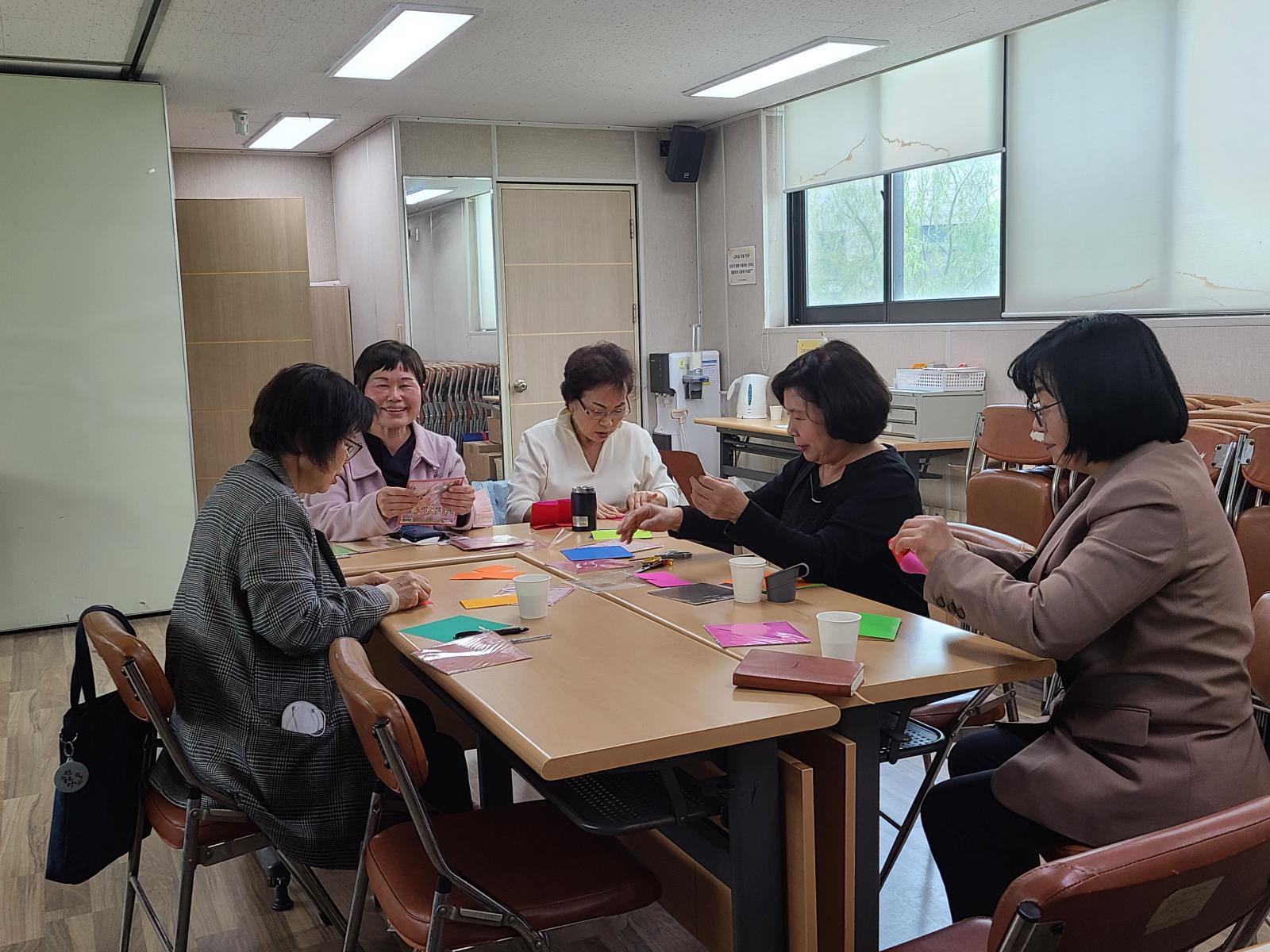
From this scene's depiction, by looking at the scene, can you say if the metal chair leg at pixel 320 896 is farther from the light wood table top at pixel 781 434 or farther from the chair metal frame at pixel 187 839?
the light wood table top at pixel 781 434

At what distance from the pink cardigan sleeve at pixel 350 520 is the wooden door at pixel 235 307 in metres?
3.50

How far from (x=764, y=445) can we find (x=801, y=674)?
480 cm

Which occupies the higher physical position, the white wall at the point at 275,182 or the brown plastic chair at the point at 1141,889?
the white wall at the point at 275,182

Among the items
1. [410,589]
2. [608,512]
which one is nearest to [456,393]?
[608,512]

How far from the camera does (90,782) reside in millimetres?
2244

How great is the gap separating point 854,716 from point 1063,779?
0.37 m

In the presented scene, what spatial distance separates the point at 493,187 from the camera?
286 inches

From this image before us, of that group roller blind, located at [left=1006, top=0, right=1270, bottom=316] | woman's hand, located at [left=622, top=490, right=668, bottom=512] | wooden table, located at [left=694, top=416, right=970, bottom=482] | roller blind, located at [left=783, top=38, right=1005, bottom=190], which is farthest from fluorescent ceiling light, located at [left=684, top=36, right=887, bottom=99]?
woman's hand, located at [left=622, top=490, right=668, bottom=512]

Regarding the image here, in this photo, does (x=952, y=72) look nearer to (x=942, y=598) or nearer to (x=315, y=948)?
(x=942, y=598)

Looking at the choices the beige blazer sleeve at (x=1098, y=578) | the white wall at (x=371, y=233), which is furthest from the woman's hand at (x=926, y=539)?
the white wall at (x=371, y=233)

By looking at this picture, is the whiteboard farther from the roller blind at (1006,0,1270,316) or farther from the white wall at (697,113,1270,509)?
the roller blind at (1006,0,1270,316)

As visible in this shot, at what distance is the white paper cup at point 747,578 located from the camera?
8.14ft

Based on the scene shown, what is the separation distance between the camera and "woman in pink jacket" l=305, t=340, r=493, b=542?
346cm

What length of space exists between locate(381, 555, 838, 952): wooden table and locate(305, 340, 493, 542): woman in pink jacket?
1.30 meters
